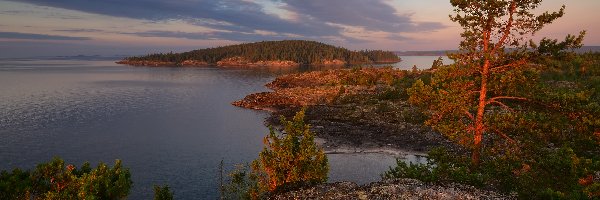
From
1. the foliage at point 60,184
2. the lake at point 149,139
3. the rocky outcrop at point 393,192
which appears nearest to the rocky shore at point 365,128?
the rocky outcrop at point 393,192

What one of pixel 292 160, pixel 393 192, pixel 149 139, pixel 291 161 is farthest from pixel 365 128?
pixel 393 192

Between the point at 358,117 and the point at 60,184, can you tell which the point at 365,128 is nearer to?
the point at 358,117

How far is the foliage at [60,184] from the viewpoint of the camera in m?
15.3

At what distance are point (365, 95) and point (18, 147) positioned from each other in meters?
55.6

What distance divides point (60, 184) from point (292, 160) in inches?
442

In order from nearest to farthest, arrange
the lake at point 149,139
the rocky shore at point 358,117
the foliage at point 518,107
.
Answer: the foliage at point 518,107, the lake at point 149,139, the rocky shore at point 358,117

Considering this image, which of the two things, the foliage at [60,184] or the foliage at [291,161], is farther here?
the foliage at [291,161]

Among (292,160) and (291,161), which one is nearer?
(292,160)

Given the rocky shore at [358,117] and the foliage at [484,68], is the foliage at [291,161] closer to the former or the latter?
the foliage at [484,68]

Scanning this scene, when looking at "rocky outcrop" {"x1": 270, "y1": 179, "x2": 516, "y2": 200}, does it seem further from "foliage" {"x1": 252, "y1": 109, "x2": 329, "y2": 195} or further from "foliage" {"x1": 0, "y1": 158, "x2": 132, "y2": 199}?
"foliage" {"x1": 0, "y1": 158, "x2": 132, "y2": 199}

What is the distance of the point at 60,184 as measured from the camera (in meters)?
16.3

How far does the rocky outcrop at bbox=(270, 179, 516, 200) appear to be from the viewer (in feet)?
69.1

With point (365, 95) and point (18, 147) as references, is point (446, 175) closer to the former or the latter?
point (18, 147)

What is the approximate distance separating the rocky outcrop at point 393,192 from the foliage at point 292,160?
0.84 metres
